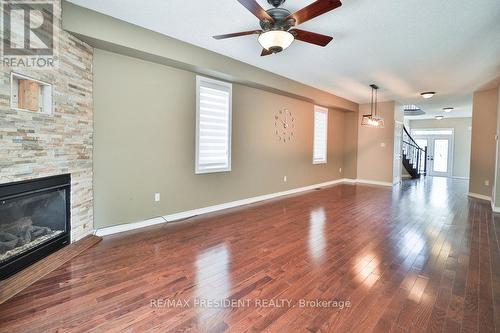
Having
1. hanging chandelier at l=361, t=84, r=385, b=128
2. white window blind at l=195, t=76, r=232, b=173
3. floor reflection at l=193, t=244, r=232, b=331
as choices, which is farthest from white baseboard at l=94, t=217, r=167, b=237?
hanging chandelier at l=361, t=84, r=385, b=128

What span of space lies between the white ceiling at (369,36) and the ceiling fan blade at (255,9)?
0.48 m

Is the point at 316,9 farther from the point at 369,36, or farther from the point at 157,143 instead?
the point at 157,143

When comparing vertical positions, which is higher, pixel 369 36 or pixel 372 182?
pixel 369 36

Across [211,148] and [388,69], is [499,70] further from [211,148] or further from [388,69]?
[211,148]

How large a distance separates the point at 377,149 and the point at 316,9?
746cm

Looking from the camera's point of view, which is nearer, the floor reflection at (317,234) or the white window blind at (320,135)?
the floor reflection at (317,234)

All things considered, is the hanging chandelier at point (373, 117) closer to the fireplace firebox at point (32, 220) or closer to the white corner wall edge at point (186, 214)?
the white corner wall edge at point (186, 214)

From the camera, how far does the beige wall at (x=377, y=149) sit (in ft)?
27.3

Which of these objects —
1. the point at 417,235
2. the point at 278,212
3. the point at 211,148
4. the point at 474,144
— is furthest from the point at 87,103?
the point at 474,144

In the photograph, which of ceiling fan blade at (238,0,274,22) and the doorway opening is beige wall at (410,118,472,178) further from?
ceiling fan blade at (238,0,274,22)

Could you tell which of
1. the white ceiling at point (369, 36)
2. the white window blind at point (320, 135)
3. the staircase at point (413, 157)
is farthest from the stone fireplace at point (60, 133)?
the staircase at point (413, 157)

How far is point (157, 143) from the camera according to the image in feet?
13.3

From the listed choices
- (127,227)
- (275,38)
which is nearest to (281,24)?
(275,38)

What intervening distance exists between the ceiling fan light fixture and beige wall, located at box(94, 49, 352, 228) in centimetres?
206
